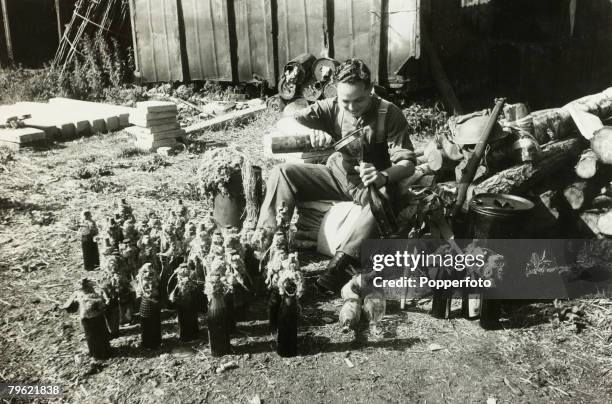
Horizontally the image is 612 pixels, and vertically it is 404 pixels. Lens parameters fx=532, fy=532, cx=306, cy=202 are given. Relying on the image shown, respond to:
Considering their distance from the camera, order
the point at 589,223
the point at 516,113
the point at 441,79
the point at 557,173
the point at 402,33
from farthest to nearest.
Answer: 1. the point at 441,79
2. the point at 402,33
3. the point at 516,113
4. the point at 557,173
5. the point at 589,223

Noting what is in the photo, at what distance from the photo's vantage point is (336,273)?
4.38 metres

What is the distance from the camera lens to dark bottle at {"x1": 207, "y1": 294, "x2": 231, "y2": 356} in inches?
140

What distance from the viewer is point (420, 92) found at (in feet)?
33.7

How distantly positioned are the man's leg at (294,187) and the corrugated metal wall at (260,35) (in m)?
5.28

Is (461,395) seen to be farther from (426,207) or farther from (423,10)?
(423,10)

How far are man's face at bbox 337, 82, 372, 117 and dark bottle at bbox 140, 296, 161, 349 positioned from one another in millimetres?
2154

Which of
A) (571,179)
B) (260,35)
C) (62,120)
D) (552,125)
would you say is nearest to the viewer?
(571,179)

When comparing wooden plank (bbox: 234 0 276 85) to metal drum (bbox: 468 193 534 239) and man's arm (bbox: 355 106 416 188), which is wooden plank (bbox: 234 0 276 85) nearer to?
man's arm (bbox: 355 106 416 188)

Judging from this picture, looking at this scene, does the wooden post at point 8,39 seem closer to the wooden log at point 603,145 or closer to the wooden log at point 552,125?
the wooden log at point 552,125

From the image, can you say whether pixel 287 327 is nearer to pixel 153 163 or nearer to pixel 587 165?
pixel 587 165

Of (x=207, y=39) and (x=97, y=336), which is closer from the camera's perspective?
(x=97, y=336)

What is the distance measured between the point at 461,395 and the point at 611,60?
10583 mm

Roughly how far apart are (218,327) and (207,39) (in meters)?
10.5

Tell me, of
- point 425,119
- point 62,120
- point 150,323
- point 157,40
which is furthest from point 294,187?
point 157,40
